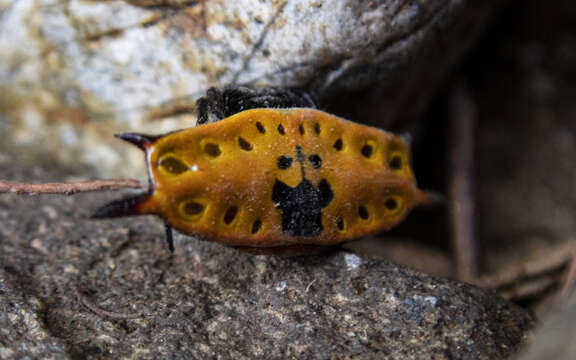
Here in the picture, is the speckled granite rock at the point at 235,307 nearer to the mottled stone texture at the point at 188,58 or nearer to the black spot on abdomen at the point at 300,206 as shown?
the black spot on abdomen at the point at 300,206

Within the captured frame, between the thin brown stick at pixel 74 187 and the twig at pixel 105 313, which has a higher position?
the thin brown stick at pixel 74 187

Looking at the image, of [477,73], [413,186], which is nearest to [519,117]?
[477,73]

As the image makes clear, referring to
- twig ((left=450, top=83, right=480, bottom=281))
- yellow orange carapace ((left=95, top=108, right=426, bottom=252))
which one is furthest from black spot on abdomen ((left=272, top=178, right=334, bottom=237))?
twig ((left=450, top=83, right=480, bottom=281))

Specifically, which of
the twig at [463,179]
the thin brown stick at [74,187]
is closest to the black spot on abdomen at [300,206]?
the thin brown stick at [74,187]

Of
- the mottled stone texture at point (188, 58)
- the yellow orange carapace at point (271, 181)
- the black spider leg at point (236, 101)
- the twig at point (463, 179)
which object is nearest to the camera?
the yellow orange carapace at point (271, 181)

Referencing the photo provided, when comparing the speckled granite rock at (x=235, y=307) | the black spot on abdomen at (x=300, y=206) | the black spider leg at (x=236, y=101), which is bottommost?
the speckled granite rock at (x=235, y=307)

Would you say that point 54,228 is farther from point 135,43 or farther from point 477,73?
point 477,73
